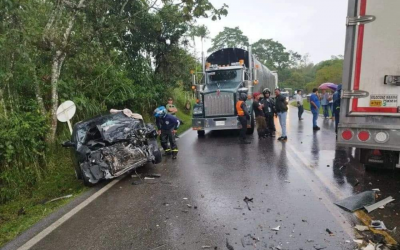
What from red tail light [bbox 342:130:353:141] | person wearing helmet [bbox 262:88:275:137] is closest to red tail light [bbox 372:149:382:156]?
red tail light [bbox 342:130:353:141]

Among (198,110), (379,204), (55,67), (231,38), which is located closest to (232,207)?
(379,204)

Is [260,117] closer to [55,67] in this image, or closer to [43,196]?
[55,67]

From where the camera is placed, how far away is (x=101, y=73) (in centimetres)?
1288

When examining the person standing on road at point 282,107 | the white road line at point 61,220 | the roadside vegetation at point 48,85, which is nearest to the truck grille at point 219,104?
the person standing on road at point 282,107

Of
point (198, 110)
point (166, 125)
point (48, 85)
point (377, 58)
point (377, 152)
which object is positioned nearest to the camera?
point (377, 58)

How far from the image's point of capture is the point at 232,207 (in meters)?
5.00

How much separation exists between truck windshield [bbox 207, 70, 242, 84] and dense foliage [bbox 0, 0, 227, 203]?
102 inches

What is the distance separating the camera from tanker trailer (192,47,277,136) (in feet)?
40.2

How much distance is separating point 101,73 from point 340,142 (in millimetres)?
10346

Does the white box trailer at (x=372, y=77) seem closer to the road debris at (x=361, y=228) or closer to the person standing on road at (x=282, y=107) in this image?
the road debris at (x=361, y=228)

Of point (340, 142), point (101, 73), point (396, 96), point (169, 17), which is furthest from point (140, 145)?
point (169, 17)

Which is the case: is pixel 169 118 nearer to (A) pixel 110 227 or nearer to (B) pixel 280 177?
(B) pixel 280 177

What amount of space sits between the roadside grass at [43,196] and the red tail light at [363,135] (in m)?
5.11

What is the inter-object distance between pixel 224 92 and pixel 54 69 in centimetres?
599
